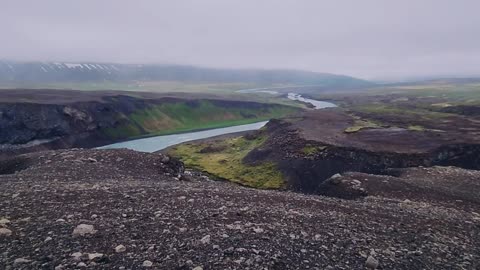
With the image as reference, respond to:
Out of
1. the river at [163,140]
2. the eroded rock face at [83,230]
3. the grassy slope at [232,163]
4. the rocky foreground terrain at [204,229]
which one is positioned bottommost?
the river at [163,140]

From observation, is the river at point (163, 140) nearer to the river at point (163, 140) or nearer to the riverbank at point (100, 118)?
the river at point (163, 140)

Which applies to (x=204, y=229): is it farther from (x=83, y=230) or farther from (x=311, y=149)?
(x=311, y=149)

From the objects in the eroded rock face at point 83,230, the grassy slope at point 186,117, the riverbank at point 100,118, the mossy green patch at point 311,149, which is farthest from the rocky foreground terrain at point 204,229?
the grassy slope at point 186,117

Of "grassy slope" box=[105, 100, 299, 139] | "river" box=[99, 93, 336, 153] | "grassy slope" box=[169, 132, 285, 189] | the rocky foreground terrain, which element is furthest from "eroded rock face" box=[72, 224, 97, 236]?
"grassy slope" box=[105, 100, 299, 139]

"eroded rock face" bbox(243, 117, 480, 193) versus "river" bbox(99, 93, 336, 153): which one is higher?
"eroded rock face" bbox(243, 117, 480, 193)

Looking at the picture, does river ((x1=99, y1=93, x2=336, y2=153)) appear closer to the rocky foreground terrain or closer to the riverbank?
the riverbank

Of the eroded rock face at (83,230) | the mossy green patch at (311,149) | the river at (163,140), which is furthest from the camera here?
the river at (163,140)

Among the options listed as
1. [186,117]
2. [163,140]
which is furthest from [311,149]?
[186,117]
